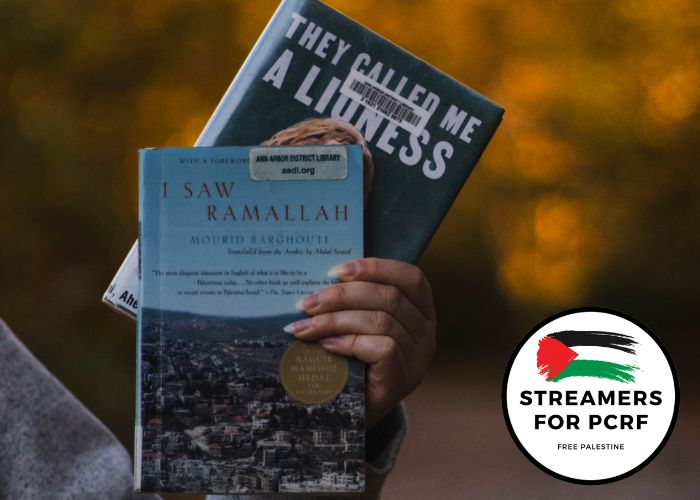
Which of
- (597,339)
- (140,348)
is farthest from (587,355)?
(140,348)

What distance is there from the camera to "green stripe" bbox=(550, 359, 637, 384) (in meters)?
1.27

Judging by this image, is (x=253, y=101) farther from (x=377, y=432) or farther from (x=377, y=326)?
(x=377, y=432)

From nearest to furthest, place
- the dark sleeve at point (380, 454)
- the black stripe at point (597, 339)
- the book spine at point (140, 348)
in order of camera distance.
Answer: the book spine at point (140, 348) < the dark sleeve at point (380, 454) < the black stripe at point (597, 339)

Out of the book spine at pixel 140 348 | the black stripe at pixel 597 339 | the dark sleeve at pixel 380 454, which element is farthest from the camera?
the black stripe at pixel 597 339

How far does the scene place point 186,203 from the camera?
2.26 ft

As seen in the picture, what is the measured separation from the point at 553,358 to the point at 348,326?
68cm

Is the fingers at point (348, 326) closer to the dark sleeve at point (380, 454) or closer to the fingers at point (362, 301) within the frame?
the fingers at point (362, 301)

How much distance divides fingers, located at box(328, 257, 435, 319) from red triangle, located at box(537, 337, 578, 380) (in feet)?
1.89

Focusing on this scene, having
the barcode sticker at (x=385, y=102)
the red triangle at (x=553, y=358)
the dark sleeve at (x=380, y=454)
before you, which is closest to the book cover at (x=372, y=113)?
the barcode sticker at (x=385, y=102)

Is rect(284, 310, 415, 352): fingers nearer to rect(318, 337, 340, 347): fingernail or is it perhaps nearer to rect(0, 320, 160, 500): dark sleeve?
rect(318, 337, 340, 347): fingernail

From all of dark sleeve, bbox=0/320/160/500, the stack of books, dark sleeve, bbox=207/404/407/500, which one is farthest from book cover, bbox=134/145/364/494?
dark sleeve, bbox=0/320/160/500

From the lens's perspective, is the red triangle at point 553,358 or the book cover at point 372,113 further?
the red triangle at point 553,358

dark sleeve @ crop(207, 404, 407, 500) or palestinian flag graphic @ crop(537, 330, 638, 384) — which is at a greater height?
palestinian flag graphic @ crop(537, 330, 638, 384)

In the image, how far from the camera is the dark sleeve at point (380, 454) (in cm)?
79
